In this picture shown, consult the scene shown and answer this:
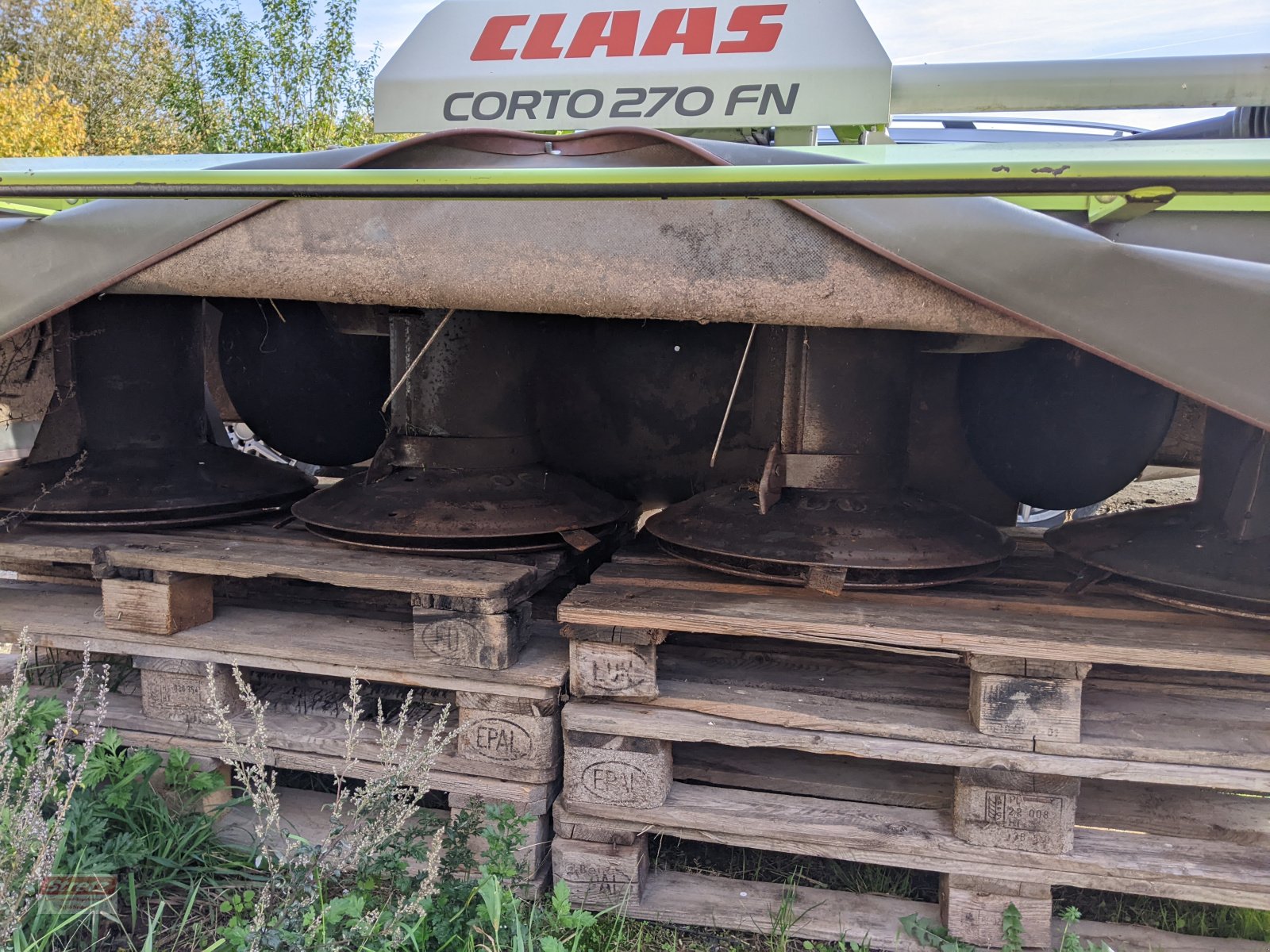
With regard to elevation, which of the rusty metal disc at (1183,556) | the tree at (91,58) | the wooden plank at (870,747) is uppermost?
the tree at (91,58)

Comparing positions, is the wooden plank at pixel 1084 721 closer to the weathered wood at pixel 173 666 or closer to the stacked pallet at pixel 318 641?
the stacked pallet at pixel 318 641

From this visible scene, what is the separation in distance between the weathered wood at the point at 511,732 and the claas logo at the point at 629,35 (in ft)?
5.51

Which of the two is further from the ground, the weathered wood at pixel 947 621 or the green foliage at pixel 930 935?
the weathered wood at pixel 947 621

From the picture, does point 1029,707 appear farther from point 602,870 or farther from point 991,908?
point 602,870

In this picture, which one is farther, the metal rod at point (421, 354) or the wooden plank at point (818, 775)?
the metal rod at point (421, 354)

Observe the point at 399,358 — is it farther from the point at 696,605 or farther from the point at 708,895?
the point at 708,895

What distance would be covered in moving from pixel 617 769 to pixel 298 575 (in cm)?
84

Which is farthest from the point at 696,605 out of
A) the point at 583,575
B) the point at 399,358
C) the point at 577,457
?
the point at 577,457

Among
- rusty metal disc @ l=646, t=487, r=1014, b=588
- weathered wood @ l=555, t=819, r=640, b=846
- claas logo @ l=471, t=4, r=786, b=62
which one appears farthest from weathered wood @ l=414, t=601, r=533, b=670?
claas logo @ l=471, t=4, r=786, b=62

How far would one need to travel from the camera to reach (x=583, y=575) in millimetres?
2822

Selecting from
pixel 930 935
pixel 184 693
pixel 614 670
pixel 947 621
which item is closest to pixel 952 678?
pixel 947 621

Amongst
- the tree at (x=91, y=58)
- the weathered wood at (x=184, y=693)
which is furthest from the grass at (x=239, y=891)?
the tree at (x=91, y=58)

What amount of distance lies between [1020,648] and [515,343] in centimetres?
147

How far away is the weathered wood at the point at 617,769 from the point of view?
6.72ft
